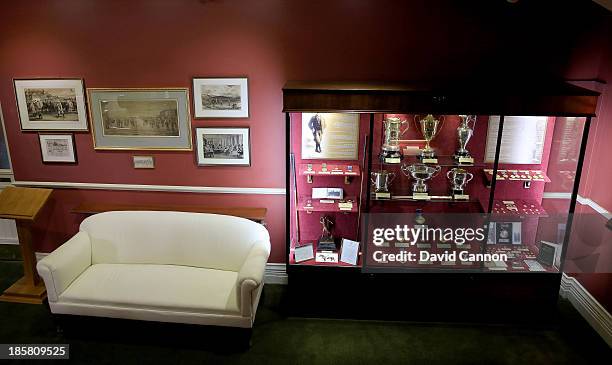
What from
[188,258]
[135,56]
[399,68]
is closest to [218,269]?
[188,258]

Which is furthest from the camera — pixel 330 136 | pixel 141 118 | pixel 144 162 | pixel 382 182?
pixel 144 162

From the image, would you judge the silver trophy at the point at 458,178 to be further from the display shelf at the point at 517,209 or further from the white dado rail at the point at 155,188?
the white dado rail at the point at 155,188

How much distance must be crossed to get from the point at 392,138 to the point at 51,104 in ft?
10.4

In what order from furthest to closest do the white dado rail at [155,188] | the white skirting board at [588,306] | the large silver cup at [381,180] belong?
the white dado rail at [155,188], the large silver cup at [381,180], the white skirting board at [588,306]

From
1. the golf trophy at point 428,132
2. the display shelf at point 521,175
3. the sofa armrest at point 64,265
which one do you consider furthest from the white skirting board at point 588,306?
the sofa armrest at point 64,265

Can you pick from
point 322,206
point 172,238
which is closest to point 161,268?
point 172,238

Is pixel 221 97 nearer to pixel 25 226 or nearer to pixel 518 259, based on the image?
pixel 25 226

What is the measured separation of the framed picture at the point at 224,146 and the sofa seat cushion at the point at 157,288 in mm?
996

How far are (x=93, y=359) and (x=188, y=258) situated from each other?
1.04 m

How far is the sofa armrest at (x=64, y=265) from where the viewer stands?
134 inches

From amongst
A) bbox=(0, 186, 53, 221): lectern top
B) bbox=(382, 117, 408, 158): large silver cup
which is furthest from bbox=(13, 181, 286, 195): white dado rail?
bbox=(382, 117, 408, 158): large silver cup

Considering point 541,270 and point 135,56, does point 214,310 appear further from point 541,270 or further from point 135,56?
point 541,270

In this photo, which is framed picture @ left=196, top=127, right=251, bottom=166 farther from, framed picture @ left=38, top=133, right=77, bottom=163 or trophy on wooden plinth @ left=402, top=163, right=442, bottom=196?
trophy on wooden plinth @ left=402, top=163, right=442, bottom=196

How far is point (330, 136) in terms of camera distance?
3852mm
